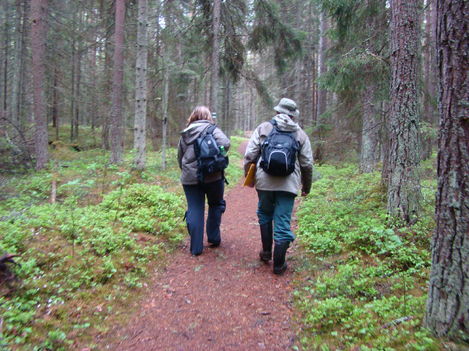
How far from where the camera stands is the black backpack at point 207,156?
4.36 metres

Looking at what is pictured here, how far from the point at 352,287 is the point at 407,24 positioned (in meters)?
3.98

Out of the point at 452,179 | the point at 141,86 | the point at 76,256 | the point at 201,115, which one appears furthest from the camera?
the point at 141,86

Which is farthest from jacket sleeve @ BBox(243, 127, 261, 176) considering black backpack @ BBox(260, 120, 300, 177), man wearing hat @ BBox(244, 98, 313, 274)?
black backpack @ BBox(260, 120, 300, 177)

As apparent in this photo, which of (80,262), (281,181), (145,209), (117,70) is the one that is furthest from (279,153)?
(117,70)

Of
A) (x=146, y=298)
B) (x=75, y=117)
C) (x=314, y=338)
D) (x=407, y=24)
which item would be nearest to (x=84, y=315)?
(x=146, y=298)

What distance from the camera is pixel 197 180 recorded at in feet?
14.9

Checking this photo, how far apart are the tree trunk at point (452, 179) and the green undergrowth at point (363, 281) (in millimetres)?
257

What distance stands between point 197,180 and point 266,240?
1.29 m

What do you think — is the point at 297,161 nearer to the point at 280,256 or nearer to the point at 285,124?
the point at 285,124

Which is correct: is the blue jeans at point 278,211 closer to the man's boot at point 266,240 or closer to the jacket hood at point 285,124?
the man's boot at point 266,240

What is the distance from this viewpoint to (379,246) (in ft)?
13.6

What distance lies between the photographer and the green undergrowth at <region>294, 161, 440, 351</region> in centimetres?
246

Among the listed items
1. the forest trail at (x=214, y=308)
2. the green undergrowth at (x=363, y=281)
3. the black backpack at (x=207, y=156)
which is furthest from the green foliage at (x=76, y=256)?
the green undergrowth at (x=363, y=281)

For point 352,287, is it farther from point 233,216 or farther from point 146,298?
point 233,216
